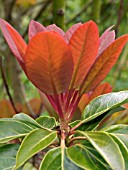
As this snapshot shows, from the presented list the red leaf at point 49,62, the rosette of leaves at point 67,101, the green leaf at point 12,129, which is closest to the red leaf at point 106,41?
the rosette of leaves at point 67,101

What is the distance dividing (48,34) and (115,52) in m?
0.16

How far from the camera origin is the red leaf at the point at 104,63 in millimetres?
779

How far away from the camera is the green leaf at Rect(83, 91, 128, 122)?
2.67 ft

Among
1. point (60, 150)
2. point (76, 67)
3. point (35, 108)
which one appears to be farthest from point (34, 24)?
point (35, 108)

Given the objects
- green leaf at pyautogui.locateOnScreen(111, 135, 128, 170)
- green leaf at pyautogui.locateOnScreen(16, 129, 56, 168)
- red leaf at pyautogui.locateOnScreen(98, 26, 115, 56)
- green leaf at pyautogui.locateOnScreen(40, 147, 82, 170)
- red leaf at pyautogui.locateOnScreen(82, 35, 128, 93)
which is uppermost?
red leaf at pyautogui.locateOnScreen(98, 26, 115, 56)

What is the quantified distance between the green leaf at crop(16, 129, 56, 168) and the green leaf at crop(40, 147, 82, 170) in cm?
3

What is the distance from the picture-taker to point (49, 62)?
2.47 ft

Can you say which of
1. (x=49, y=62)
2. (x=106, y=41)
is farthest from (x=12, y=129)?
(x=106, y=41)

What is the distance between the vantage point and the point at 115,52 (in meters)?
0.79

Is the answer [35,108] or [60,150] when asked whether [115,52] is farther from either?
[35,108]

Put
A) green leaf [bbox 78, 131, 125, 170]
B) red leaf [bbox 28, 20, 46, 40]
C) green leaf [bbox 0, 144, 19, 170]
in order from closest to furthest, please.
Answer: green leaf [bbox 78, 131, 125, 170] < green leaf [bbox 0, 144, 19, 170] < red leaf [bbox 28, 20, 46, 40]

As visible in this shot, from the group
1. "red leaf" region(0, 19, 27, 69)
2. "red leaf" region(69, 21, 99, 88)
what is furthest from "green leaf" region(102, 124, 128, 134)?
"red leaf" region(0, 19, 27, 69)

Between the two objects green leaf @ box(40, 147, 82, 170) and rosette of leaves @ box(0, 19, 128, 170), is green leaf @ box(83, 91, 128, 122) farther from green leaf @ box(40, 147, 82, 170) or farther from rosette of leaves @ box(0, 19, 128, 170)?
green leaf @ box(40, 147, 82, 170)

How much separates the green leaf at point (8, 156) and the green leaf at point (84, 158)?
117 mm
